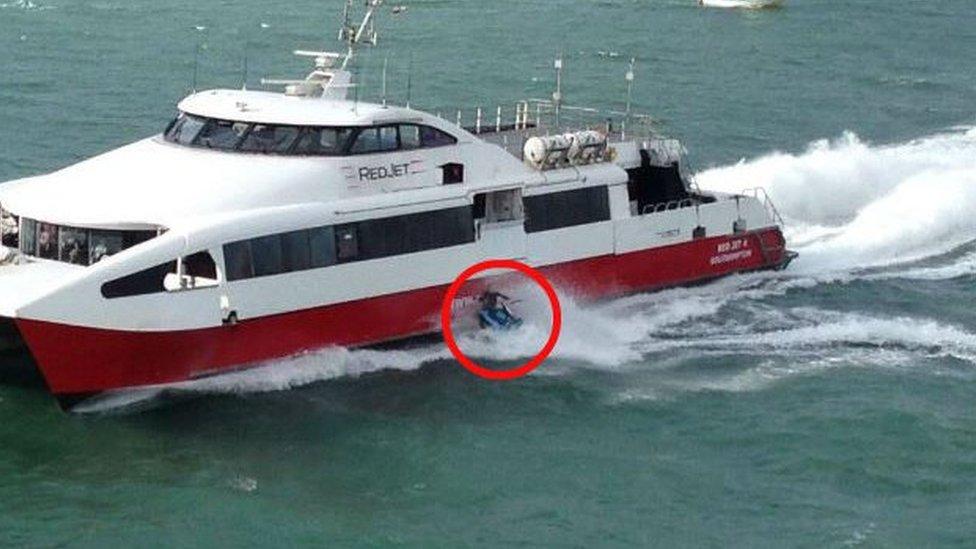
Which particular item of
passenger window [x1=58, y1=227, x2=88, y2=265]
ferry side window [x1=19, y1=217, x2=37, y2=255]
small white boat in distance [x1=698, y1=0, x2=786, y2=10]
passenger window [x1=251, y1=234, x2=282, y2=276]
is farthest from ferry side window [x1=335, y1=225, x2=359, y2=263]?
small white boat in distance [x1=698, y1=0, x2=786, y2=10]

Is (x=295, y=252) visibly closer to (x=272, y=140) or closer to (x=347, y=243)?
(x=347, y=243)

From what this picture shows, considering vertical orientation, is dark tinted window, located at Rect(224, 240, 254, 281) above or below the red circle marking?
above

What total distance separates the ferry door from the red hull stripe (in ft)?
2.38

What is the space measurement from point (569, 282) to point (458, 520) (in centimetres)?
853

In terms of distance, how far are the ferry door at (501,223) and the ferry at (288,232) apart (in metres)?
0.04

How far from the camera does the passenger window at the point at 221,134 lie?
80.3ft

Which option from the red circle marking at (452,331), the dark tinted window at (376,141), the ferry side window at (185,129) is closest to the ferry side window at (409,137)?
the dark tinted window at (376,141)

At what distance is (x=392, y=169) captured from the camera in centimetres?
2478

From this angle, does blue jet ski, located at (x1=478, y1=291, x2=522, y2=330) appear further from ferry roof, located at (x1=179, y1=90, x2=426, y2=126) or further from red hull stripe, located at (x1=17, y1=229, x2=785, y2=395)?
ferry roof, located at (x1=179, y1=90, x2=426, y2=126)

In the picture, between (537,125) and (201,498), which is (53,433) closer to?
(201,498)

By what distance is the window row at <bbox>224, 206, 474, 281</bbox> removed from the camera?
2252 cm

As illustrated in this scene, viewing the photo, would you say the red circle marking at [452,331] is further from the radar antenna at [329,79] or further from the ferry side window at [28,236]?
the ferry side window at [28,236]

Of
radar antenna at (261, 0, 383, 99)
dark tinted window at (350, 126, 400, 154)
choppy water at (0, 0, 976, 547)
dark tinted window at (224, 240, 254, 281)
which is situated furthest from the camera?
radar antenna at (261, 0, 383, 99)

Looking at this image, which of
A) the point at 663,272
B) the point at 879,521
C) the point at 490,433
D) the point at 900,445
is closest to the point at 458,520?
the point at 490,433
